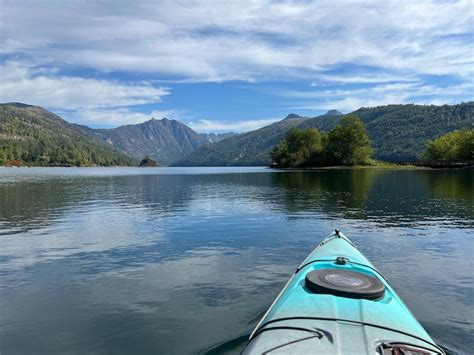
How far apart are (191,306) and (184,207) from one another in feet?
98.0

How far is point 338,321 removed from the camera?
27.2ft

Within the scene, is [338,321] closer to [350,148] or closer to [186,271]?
[186,271]

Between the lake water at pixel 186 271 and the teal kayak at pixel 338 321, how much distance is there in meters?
2.85

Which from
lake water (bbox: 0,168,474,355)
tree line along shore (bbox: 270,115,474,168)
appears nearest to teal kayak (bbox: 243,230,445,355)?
lake water (bbox: 0,168,474,355)

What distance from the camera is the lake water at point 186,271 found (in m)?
11.8

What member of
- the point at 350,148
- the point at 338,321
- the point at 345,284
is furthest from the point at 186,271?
the point at 350,148

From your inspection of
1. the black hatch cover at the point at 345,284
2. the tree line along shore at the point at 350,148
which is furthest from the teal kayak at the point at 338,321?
the tree line along shore at the point at 350,148

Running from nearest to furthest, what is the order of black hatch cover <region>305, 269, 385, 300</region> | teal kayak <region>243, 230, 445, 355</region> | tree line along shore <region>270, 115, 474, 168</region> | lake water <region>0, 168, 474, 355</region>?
teal kayak <region>243, 230, 445, 355</region> < black hatch cover <region>305, 269, 385, 300</region> < lake water <region>0, 168, 474, 355</region> < tree line along shore <region>270, 115, 474, 168</region>

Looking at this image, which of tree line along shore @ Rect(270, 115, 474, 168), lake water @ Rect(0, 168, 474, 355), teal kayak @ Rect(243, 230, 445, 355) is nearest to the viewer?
teal kayak @ Rect(243, 230, 445, 355)

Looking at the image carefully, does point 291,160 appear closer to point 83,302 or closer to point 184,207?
point 184,207

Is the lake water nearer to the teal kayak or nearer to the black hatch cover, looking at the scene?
the teal kayak

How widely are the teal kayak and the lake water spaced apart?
2.85m

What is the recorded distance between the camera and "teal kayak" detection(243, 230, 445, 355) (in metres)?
7.44

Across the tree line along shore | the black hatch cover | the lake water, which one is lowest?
the lake water
